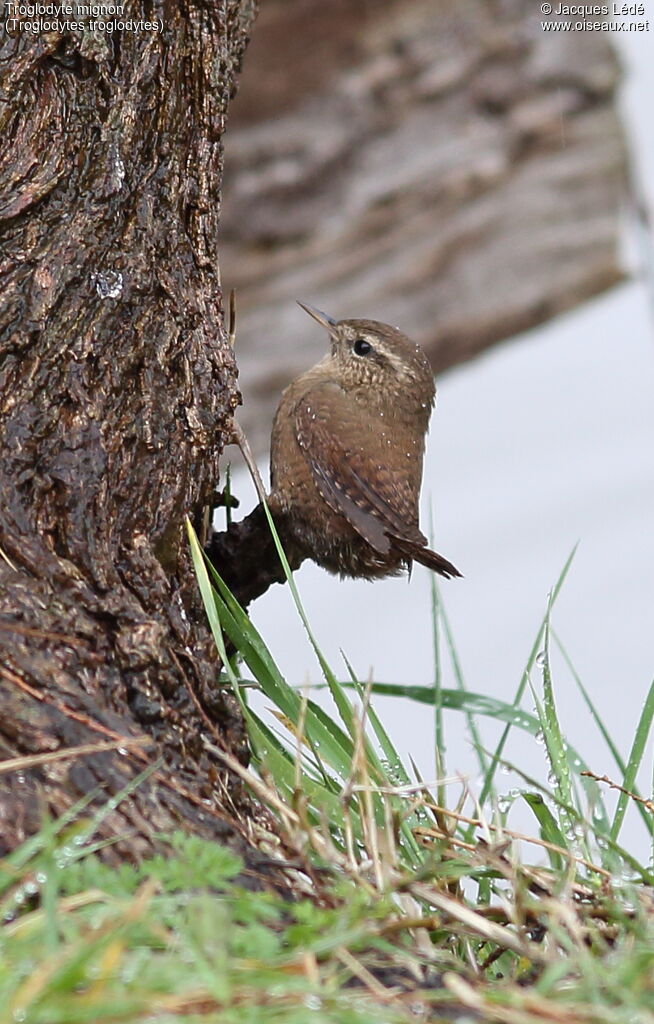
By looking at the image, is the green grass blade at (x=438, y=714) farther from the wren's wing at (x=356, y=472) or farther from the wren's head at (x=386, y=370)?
the wren's head at (x=386, y=370)

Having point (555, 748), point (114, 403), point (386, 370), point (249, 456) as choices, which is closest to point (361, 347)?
point (386, 370)

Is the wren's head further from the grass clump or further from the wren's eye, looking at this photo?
the grass clump

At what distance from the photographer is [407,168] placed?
6.41m

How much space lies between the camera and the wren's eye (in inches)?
156

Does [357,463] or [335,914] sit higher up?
[357,463]

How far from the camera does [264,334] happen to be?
6.51 meters

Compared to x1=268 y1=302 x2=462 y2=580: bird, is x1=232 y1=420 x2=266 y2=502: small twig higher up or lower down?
lower down

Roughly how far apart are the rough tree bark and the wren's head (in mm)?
1101

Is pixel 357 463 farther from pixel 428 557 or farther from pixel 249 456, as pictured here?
pixel 428 557

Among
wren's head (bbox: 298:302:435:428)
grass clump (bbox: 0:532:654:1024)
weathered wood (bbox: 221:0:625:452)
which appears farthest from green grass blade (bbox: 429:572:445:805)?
weathered wood (bbox: 221:0:625:452)

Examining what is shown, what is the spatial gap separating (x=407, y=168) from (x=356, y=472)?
3348 mm

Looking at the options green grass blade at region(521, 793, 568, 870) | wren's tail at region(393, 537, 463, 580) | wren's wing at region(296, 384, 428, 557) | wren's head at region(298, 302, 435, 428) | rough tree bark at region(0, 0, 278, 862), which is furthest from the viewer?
wren's head at region(298, 302, 435, 428)

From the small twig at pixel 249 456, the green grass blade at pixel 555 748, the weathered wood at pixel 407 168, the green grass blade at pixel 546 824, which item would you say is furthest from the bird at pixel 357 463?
the weathered wood at pixel 407 168

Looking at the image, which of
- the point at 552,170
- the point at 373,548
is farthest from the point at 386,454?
the point at 552,170
